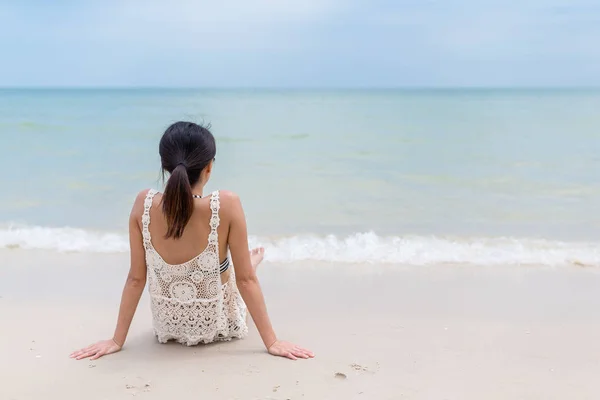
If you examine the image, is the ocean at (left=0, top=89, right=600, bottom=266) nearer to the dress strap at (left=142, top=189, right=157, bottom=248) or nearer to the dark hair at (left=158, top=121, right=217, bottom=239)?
the dark hair at (left=158, top=121, right=217, bottom=239)

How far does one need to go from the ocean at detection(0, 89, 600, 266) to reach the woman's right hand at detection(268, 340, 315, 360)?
4.08 ft

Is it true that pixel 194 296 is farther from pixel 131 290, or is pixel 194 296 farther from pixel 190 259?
pixel 131 290

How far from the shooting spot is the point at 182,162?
242 cm

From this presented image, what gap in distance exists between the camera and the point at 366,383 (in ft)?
8.14

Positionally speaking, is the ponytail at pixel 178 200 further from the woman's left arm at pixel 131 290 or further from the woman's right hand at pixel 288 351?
the woman's right hand at pixel 288 351

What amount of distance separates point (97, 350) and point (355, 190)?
595 centimetres

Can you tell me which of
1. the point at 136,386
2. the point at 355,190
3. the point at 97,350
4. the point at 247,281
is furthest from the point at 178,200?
the point at 355,190

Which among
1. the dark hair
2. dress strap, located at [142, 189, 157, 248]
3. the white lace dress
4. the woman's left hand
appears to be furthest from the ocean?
the woman's left hand

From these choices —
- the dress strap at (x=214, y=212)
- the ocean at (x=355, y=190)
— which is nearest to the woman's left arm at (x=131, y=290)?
the dress strap at (x=214, y=212)

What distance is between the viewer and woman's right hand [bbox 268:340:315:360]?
8.88ft

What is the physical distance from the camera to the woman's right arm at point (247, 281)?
2.54 meters

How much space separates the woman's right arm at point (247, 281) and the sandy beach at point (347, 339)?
79mm

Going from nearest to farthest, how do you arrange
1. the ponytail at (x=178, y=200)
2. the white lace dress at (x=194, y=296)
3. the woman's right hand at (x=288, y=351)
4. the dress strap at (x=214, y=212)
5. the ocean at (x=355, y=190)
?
the ponytail at (x=178, y=200), the dress strap at (x=214, y=212), the white lace dress at (x=194, y=296), the woman's right hand at (x=288, y=351), the ocean at (x=355, y=190)

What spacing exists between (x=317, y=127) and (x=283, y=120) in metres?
2.61
